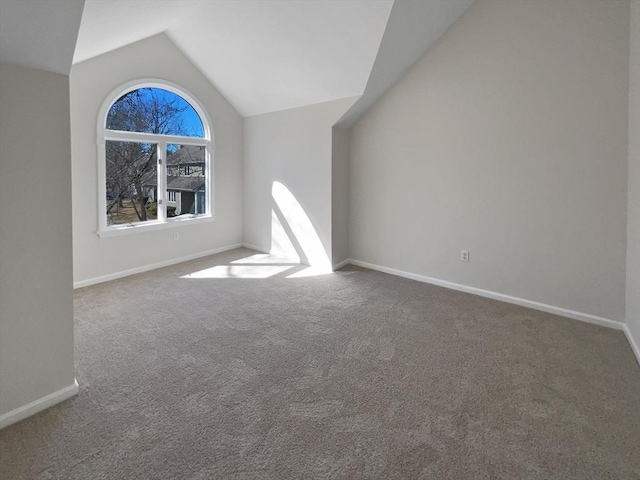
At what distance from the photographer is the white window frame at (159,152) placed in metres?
4.03

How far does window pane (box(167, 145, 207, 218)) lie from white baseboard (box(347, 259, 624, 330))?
111 inches

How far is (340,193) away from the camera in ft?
15.4

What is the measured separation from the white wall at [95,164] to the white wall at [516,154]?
2.44 metres

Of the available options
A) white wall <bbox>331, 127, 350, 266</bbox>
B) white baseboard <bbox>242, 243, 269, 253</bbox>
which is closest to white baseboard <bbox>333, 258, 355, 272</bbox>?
white wall <bbox>331, 127, 350, 266</bbox>

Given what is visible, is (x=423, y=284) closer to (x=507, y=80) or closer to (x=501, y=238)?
(x=501, y=238)

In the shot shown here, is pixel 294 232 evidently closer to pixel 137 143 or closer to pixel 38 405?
pixel 137 143

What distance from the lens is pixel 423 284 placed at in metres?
4.12

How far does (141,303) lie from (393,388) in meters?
2.65

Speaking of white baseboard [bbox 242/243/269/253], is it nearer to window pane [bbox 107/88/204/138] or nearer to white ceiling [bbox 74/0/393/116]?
window pane [bbox 107/88/204/138]

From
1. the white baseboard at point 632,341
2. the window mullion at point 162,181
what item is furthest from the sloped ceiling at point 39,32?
the white baseboard at point 632,341

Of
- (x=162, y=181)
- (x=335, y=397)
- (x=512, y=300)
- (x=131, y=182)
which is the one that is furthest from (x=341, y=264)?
(x=131, y=182)

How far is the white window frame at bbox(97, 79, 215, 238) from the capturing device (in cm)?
403

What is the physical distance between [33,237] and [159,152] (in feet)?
10.6

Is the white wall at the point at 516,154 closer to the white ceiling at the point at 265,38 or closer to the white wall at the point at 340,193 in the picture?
the white wall at the point at 340,193
